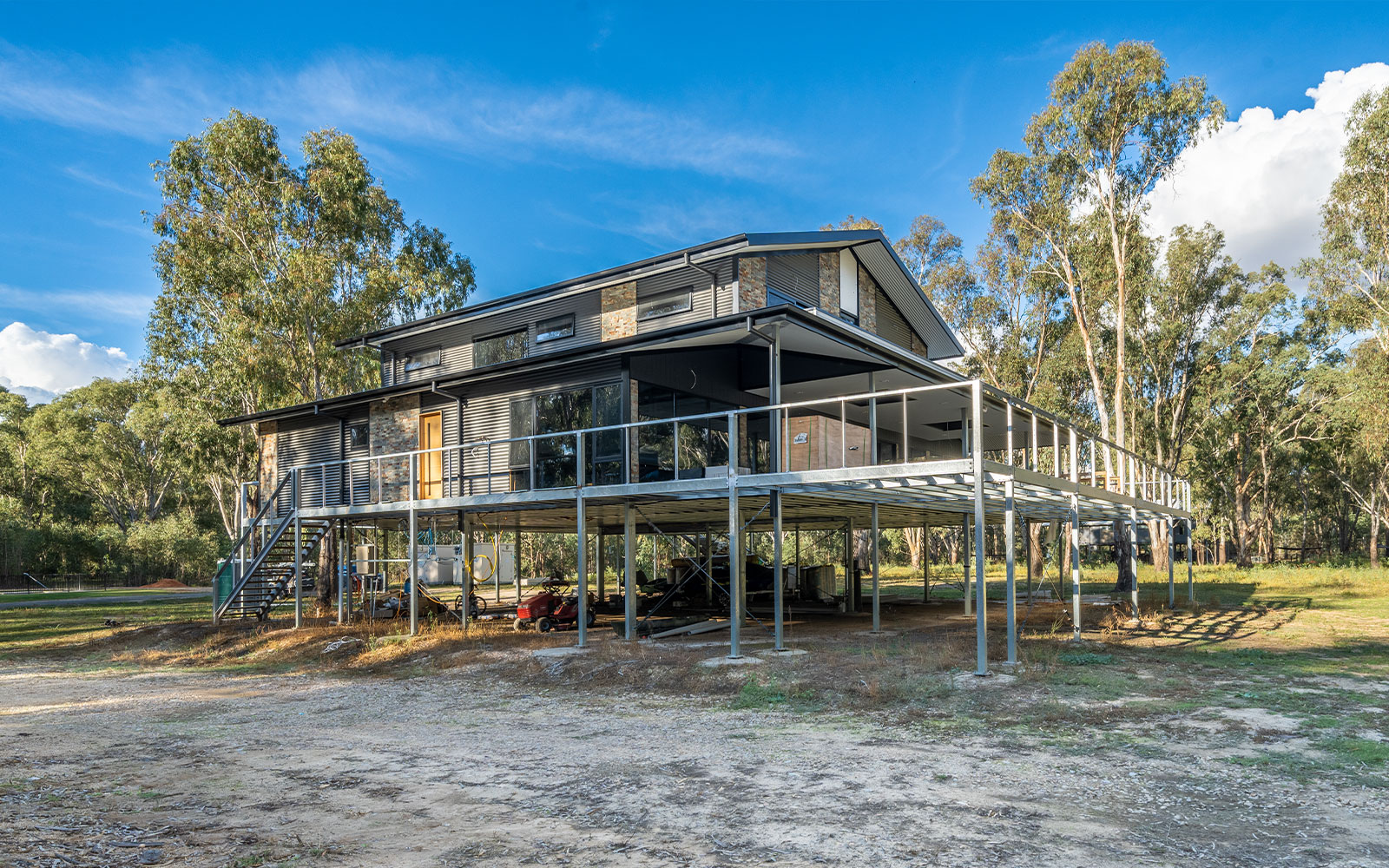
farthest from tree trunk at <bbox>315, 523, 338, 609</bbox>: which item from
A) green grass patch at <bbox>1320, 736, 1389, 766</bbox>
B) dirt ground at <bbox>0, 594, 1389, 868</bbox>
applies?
green grass patch at <bbox>1320, 736, 1389, 766</bbox>

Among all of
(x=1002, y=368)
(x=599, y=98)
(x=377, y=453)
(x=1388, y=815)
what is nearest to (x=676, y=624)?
(x=377, y=453)

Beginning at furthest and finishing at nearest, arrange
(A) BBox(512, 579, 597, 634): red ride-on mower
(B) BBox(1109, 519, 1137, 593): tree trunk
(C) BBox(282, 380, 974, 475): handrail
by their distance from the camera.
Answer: (B) BBox(1109, 519, 1137, 593): tree trunk < (A) BBox(512, 579, 597, 634): red ride-on mower < (C) BBox(282, 380, 974, 475): handrail

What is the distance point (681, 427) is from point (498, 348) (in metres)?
7.34

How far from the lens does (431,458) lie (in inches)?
864

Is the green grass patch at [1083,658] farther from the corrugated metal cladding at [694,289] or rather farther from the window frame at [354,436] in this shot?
the window frame at [354,436]

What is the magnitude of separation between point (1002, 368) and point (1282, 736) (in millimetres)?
A: 32919

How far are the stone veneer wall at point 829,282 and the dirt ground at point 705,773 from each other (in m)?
10.1

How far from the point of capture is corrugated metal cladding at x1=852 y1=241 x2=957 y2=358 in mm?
22281

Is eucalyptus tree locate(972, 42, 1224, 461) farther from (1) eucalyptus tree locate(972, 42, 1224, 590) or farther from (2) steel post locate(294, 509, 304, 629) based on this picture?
(2) steel post locate(294, 509, 304, 629)

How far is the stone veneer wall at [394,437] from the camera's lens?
2234cm

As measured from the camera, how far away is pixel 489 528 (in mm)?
23844

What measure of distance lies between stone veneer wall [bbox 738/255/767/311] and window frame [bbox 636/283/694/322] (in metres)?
1.29

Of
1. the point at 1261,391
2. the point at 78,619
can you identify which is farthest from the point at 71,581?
the point at 1261,391

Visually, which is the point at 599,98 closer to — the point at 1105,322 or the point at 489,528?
the point at 489,528
